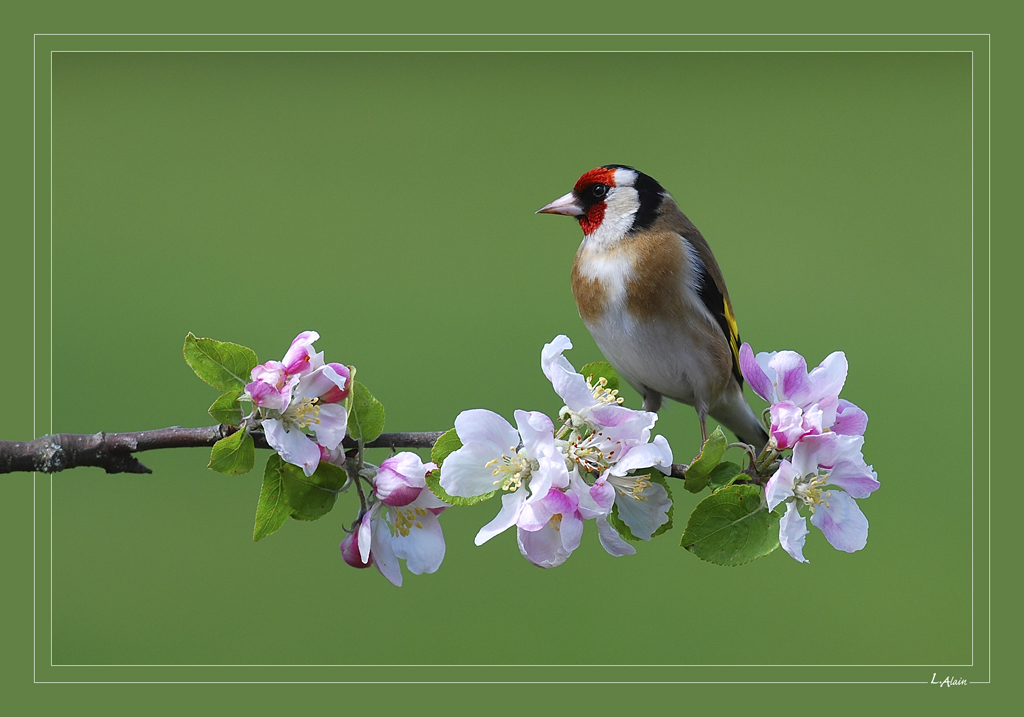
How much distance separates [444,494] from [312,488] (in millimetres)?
159

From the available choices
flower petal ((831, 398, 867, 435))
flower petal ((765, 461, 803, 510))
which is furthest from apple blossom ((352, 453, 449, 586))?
flower petal ((831, 398, 867, 435))

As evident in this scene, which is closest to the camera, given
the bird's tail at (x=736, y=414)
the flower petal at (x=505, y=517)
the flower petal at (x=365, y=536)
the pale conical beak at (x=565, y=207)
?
the flower petal at (x=505, y=517)

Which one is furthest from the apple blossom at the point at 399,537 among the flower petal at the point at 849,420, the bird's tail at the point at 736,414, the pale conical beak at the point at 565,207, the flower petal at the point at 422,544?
the bird's tail at the point at 736,414

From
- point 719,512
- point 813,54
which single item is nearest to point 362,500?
point 719,512

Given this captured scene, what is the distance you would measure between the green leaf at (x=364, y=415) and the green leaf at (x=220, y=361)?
12 centimetres

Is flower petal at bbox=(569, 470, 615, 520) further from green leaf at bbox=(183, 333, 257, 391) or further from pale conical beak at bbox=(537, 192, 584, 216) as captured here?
pale conical beak at bbox=(537, 192, 584, 216)

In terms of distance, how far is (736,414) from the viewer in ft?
4.91

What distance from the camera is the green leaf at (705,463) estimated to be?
864mm

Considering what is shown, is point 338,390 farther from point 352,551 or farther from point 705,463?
point 705,463

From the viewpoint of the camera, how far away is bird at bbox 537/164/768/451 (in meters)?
1.34

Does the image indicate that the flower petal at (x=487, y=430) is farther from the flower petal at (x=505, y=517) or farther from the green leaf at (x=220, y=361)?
the green leaf at (x=220, y=361)

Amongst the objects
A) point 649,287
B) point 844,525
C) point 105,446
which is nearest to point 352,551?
point 105,446

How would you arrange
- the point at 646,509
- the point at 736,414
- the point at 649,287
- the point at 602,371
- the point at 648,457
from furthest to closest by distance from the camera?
the point at 736,414
the point at 649,287
the point at 602,371
the point at 646,509
the point at 648,457

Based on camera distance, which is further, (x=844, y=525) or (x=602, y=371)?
(x=602, y=371)
